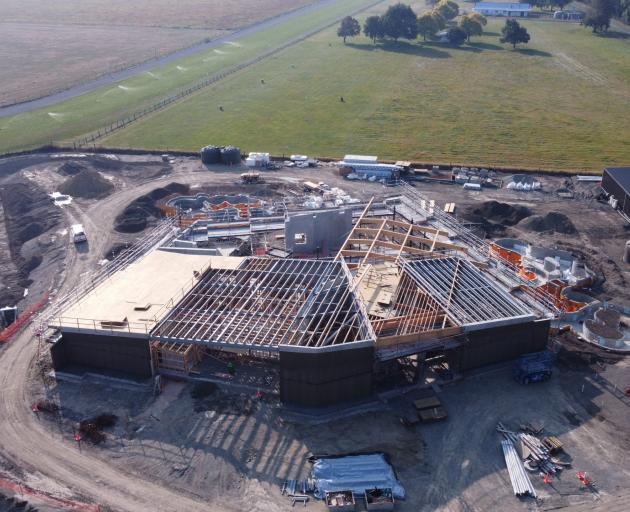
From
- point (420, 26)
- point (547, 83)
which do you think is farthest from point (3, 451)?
point (420, 26)

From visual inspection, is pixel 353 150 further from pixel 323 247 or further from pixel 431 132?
pixel 323 247

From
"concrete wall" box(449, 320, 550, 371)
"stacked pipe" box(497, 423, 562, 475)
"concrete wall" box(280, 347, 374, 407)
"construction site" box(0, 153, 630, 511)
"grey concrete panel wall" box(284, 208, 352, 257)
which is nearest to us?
"construction site" box(0, 153, 630, 511)

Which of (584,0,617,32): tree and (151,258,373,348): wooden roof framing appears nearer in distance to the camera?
(151,258,373,348): wooden roof framing

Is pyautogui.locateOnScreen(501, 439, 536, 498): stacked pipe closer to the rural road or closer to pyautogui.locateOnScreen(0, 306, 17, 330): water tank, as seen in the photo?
pyautogui.locateOnScreen(0, 306, 17, 330): water tank

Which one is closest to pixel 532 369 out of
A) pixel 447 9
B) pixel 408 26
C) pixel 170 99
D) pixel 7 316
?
pixel 7 316

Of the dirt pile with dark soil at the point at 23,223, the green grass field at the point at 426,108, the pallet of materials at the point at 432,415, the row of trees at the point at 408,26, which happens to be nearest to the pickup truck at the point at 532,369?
the pallet of materials at the point at 432,415

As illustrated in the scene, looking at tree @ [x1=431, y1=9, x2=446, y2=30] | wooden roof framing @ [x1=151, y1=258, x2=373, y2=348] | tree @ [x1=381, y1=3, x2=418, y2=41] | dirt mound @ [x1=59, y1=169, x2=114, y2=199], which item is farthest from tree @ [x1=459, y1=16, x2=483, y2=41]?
wooden roof framing @ [x1=151, y1=258, x2=373, y2=348]

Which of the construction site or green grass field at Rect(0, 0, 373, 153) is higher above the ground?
the construction site
